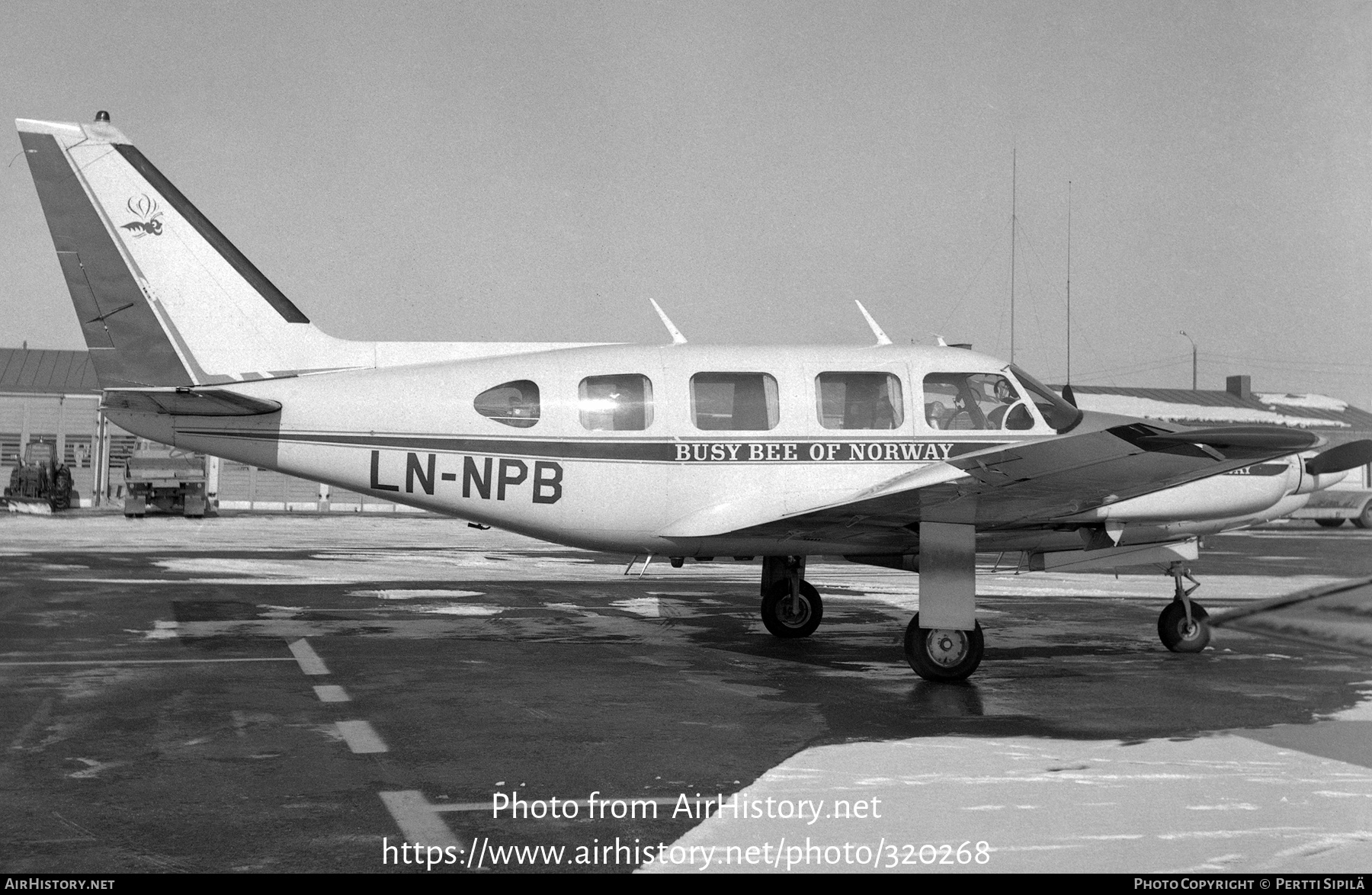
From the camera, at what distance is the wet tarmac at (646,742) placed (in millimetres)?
4699

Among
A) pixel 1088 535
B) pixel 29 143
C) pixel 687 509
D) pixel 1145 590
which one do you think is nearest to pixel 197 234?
pixel 29 143

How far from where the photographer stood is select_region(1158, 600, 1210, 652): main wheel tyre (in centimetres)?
1072

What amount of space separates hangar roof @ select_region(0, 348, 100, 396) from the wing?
177ft

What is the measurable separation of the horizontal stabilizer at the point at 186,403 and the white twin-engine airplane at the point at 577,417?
2 centimetres

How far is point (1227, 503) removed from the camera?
34.0ft

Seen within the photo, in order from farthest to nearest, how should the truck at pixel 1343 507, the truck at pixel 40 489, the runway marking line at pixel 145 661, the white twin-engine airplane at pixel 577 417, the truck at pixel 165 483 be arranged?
the truck at pixel 1343 507
the truck at pixel 40 489
the truck at pixel 165 483
the white twin-engine airplane at pixel 577 417
the runway marking line at pixel 145 661

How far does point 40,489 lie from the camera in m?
42.2

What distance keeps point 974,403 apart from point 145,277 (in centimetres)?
758

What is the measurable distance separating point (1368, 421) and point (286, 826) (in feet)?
228

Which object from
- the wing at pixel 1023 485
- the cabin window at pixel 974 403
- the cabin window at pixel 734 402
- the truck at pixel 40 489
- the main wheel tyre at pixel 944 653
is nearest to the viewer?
the wing at pixel 1023 485

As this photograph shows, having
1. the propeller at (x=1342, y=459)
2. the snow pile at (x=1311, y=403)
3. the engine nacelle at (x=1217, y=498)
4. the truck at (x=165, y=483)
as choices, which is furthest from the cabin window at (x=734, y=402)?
the snow pile at (x=1311, y=403)

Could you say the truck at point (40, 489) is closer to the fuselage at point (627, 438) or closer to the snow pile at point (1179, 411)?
the fuselage at point (627, 438)

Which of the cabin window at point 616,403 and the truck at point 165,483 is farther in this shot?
the truck at point 165,483
